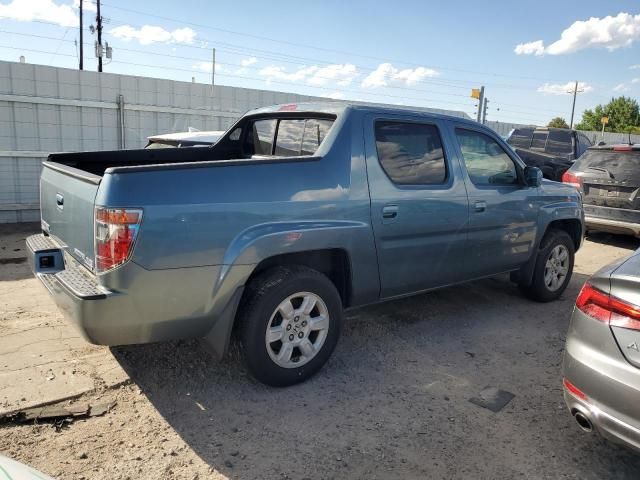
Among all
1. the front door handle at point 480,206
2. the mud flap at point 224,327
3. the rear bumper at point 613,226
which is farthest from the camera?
Result: the rear bumper at point 613,226

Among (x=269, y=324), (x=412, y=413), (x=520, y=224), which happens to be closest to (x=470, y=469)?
(x=412, y=413)

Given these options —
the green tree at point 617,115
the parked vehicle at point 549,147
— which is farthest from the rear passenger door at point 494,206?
the green tree at point 617,115

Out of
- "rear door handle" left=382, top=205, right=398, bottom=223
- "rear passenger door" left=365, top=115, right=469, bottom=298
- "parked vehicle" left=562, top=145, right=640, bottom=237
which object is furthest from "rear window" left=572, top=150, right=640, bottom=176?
"rear door handle" left=382, top=205, right=398, bottom=223

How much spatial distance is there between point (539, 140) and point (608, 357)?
12.9 metres

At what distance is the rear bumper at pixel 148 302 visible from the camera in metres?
2.94

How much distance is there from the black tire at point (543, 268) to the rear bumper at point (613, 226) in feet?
9.74

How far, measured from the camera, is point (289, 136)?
4547 millimetres

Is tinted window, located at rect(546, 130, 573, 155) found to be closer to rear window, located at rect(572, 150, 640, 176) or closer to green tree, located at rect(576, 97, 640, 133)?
rear window, located at rect(572, 150, 640, 176)

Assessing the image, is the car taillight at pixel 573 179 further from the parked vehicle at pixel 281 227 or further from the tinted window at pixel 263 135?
the tinted window at pixel 263 135

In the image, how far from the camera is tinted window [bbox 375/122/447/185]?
4039 mm

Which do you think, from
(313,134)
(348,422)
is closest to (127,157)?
(313,134)

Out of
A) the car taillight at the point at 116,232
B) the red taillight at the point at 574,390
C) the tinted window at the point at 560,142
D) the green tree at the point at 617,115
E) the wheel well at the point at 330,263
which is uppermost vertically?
the green tree at the point at 617,115

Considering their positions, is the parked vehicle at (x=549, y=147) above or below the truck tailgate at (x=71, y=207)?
above

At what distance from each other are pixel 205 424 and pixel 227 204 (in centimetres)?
135
